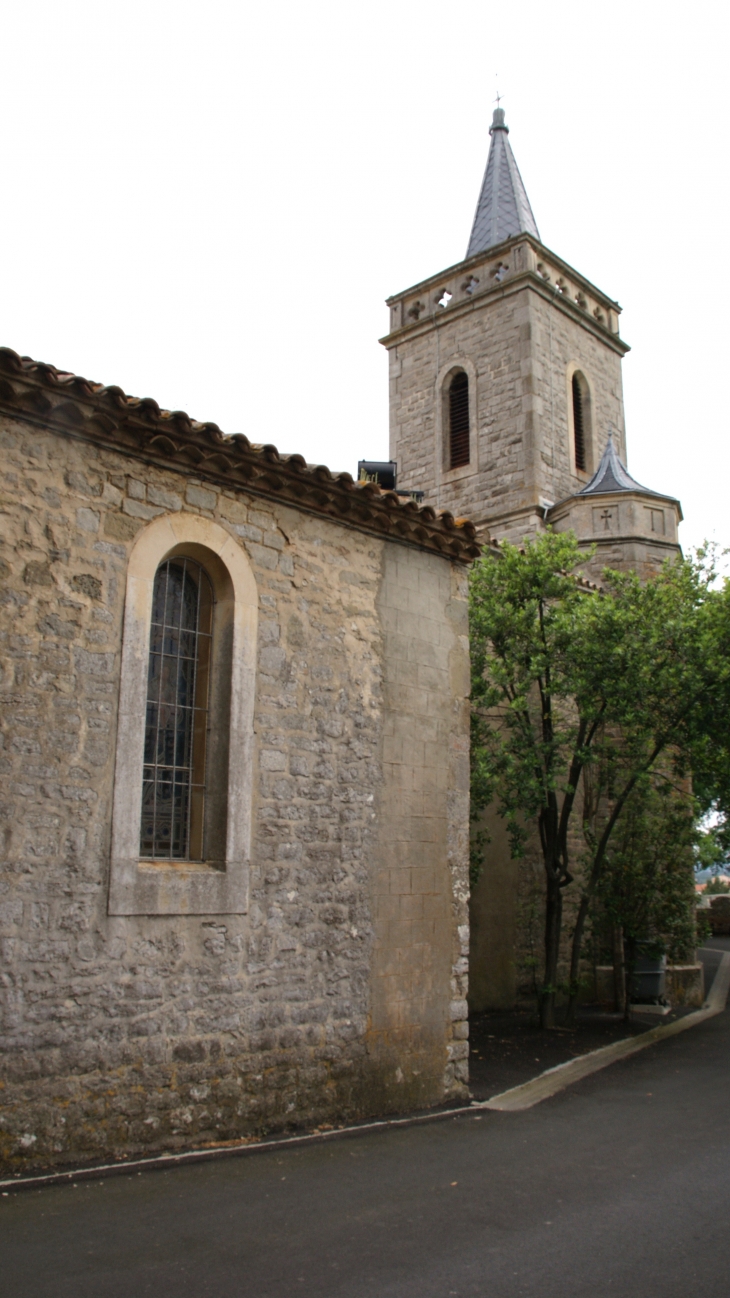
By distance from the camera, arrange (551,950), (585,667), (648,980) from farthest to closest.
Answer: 1. (648,980)
2. (551,950)
3. (585,667)

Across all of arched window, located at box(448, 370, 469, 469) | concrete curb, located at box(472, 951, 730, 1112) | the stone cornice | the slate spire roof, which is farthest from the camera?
arched window, located at box(448, 370, 469, 469)

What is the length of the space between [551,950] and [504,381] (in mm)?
12325

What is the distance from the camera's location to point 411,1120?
23.8ft

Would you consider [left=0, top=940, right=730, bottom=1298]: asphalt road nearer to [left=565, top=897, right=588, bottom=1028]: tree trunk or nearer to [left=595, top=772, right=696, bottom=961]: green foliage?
[left=565, top=897, right=588, bottom=1028]: tree trunk

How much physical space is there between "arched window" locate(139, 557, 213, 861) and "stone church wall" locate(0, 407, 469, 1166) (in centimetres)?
41

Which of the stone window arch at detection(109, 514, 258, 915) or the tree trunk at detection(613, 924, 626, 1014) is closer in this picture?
the stone window arch at detection(109, 514, 258, 915)

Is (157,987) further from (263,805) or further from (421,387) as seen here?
(421,387)

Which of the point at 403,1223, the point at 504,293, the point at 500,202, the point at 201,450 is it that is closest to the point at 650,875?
the point at 403,1223

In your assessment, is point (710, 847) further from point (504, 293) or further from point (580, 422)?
point (504, 293)

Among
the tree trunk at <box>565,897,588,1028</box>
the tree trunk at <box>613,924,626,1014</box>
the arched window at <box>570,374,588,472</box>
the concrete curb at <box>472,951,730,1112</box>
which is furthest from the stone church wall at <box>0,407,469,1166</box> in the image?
the arched window at <box>570,374,588,472</box>

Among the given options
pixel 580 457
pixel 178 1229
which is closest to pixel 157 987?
pixel 178 1229

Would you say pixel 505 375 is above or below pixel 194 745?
above

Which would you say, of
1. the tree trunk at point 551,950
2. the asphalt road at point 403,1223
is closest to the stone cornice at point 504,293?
the tree trunk at point 551,950

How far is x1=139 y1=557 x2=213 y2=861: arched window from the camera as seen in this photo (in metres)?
6.46
